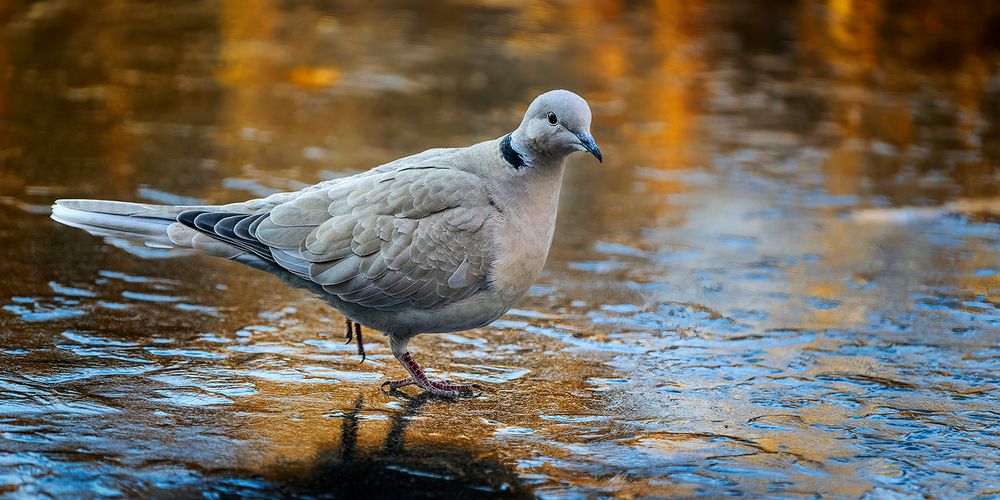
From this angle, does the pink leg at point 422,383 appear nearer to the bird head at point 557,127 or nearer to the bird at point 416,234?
the bird at point 416,234

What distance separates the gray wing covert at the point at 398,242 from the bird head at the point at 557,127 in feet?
0.99

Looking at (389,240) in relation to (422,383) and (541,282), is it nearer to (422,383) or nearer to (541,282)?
(422,383)

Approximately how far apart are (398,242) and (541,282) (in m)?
2.03

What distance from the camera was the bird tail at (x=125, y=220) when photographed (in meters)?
5.18

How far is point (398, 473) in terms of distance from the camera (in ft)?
14.2

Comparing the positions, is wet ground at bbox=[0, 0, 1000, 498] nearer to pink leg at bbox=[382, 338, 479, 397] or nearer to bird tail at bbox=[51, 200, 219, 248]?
pink leg at bbox=[382, 338, 479, 397]

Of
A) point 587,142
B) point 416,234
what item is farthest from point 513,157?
point 416,234

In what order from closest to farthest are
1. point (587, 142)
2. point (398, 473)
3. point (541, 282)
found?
point (398, 473)
point (587, 142)
point (541, 282)

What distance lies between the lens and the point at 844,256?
25.8 ft

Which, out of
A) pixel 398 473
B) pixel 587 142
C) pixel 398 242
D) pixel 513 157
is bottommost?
pixel 398 473

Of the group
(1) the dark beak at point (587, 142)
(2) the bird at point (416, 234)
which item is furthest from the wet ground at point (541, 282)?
(1) the dark beak at point (587, 142)

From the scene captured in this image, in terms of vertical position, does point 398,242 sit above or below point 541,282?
above

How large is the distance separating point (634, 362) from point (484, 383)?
0.84 metres

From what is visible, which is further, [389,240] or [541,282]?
[541,282]
